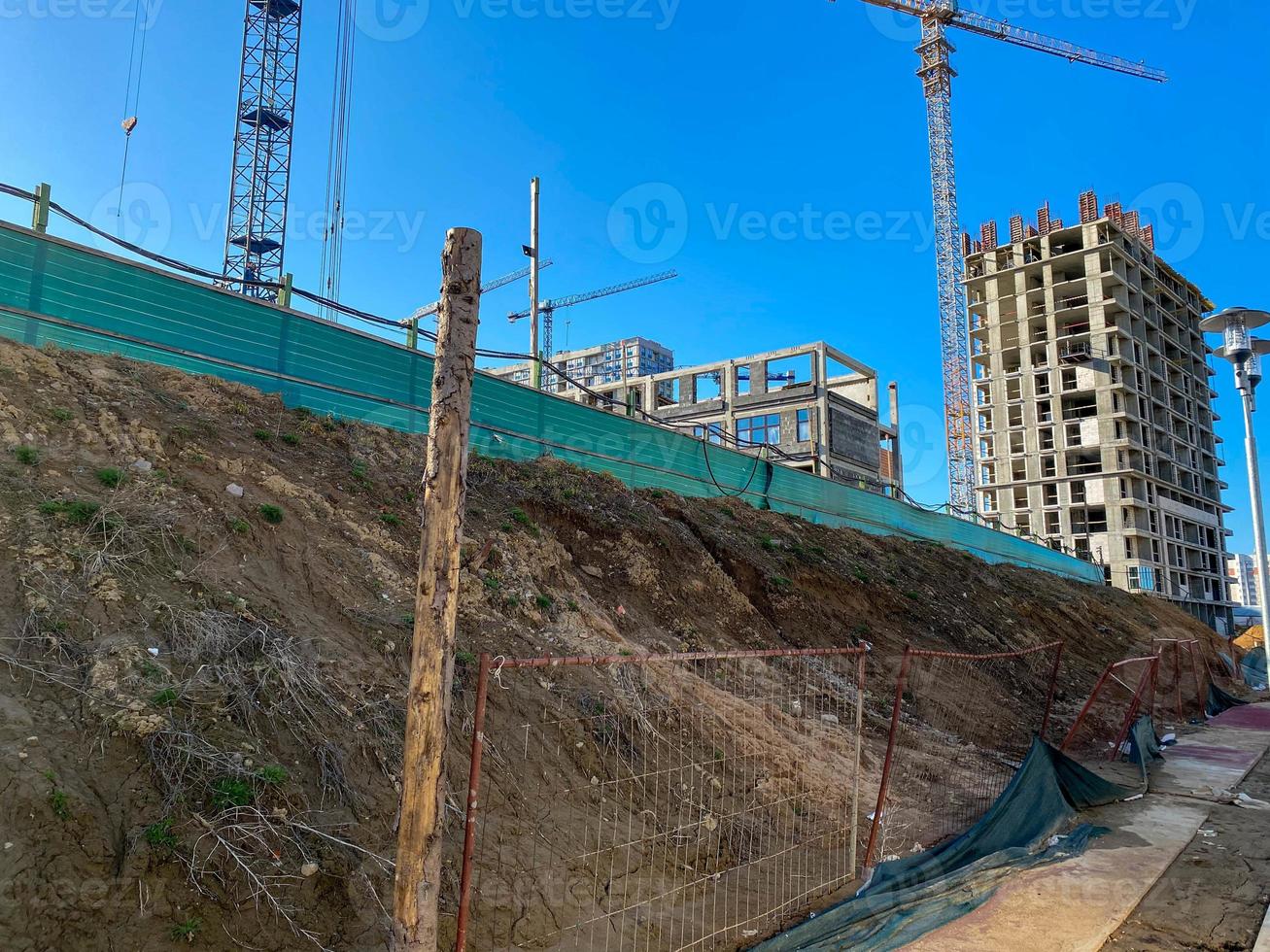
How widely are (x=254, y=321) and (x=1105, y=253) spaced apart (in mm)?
69572

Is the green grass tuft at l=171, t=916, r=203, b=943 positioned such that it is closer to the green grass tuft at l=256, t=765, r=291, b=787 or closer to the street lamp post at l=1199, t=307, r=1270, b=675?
the green grass tuft at l=256, t=765, r=291, b=787

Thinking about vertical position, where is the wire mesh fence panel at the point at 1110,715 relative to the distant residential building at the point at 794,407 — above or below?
below

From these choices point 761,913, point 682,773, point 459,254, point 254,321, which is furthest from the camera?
point 254,321

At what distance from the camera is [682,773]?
7719mm

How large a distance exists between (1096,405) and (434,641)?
6959 centimetres

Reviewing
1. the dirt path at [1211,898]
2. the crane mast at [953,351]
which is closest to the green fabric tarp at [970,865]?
the dirt path at [1211,898]

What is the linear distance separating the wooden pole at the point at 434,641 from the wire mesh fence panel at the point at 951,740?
14.4 feet

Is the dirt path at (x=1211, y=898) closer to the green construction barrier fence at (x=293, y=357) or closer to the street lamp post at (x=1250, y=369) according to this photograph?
the street lamp post at (x=1250, y=369)

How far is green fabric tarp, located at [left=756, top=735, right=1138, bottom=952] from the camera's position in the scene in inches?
199

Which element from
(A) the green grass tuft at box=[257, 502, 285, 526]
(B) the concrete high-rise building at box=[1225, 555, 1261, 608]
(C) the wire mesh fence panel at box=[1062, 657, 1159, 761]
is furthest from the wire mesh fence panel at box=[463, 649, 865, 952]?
(B) the concrete high-rise building at box=[1225, 555, 1261, 608]

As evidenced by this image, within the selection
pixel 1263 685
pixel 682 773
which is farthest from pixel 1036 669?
pixel 1263 685

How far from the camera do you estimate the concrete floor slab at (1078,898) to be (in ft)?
16.2

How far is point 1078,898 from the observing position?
5.66 meters

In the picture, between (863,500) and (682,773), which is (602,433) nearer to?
(682,773)
